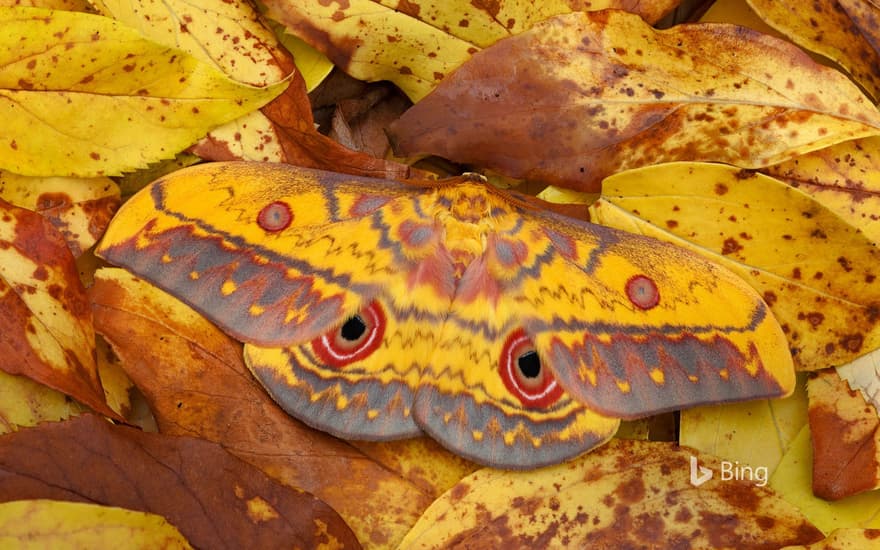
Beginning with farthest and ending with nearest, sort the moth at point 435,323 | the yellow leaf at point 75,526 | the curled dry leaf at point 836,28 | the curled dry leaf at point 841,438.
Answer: the curled dry leaf at point 836,28 < the curled dry leaf at point 841,438 < the moth at point 435,323 < the yellow leaf at point 75,526

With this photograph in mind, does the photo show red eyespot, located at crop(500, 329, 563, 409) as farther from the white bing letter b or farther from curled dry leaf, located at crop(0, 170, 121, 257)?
curled dry leaf, located at crop(0, 170, 121, 257)

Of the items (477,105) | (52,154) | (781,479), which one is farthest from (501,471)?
(52,154)

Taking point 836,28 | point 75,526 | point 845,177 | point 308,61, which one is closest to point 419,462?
point 75,526

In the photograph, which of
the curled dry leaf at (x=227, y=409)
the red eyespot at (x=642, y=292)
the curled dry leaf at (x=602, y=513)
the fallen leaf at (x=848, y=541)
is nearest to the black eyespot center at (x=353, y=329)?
the curled dry leaf at (x=227, y=409)

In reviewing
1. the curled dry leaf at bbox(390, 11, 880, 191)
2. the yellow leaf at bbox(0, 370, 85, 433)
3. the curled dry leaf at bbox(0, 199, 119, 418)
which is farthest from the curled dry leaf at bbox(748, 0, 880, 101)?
the yellow leaf at bbox(0, 370, 85, 433)

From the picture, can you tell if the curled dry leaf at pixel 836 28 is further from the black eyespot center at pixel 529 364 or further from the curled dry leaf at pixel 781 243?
the black eyespot center at pixel 529 364

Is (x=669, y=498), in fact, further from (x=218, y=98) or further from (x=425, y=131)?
(x=218, y=98)
